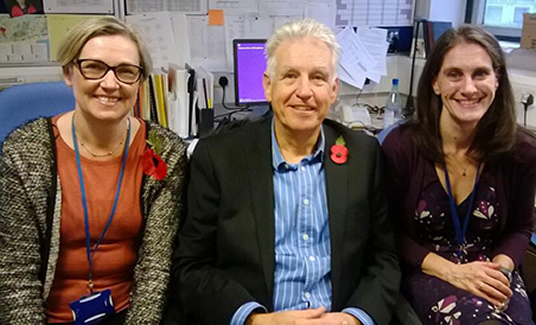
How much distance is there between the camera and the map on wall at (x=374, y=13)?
118 inches

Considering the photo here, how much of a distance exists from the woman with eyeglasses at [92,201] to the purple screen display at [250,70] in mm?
1247

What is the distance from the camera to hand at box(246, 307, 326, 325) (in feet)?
4.37

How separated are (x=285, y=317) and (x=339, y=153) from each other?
47cm

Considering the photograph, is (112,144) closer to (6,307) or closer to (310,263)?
(6,307)

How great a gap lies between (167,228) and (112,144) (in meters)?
0.28

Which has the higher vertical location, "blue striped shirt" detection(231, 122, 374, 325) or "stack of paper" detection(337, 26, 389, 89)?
"stack of paper" detection(337, 26, 389, 89)

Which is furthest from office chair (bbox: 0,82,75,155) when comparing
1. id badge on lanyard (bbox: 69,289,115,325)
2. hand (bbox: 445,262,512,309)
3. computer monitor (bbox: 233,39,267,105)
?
hand (bbox: 445,262,512,309)

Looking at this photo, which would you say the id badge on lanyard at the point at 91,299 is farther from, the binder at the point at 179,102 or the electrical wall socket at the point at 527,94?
the electrical wall socket at the point at 527,94

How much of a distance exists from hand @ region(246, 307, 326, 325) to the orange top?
0.41m

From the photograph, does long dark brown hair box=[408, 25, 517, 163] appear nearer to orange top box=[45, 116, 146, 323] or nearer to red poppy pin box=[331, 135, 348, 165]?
red poppy pin box=[331, 135, 348, 165]

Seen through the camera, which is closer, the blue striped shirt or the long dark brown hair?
the blue striped shirt

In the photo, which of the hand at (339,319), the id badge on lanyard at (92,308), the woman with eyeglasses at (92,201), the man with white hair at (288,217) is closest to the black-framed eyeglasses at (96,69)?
the woman with eyeglasses at (92,201)

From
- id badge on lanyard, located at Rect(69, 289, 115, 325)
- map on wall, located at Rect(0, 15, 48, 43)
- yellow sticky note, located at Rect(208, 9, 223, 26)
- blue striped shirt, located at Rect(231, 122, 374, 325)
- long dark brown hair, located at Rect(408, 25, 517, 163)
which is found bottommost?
id badge on lanyard, located at Rect(69, 289, 115, 325)

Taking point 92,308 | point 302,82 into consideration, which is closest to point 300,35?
point 302,82
